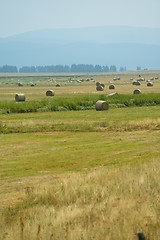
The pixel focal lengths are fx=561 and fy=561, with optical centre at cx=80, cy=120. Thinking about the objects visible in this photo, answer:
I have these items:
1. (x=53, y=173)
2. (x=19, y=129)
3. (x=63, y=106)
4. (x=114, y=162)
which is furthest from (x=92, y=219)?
(x=63, y=106)

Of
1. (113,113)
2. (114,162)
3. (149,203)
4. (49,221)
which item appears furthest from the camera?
(113,113)

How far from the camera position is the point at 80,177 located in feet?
63.4

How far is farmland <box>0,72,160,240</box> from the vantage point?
13164 mm

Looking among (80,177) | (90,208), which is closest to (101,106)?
(80,177)

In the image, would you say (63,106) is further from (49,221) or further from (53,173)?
(49,221)

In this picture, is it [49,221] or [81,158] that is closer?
[49,221]

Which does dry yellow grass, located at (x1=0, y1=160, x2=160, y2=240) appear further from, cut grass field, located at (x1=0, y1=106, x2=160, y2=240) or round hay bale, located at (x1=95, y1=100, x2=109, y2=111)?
round hay bale, located at (x1=95, y1=100, x2=109, y2=111)

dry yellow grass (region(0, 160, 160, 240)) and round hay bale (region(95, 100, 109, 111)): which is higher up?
dry yellow grass (region(0, 160, 160, 240))

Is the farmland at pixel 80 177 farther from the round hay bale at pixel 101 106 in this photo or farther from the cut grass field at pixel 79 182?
the round hay bale at pixel 101 106

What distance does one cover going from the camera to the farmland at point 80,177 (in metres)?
13.2

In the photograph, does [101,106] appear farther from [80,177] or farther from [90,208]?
[90,208]

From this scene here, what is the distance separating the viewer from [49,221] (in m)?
13.7

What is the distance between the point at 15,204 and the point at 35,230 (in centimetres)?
359

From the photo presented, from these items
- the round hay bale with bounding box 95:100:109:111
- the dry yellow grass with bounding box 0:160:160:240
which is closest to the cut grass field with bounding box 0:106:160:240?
the dry yellow grass with bounding box 0:160:160:240
